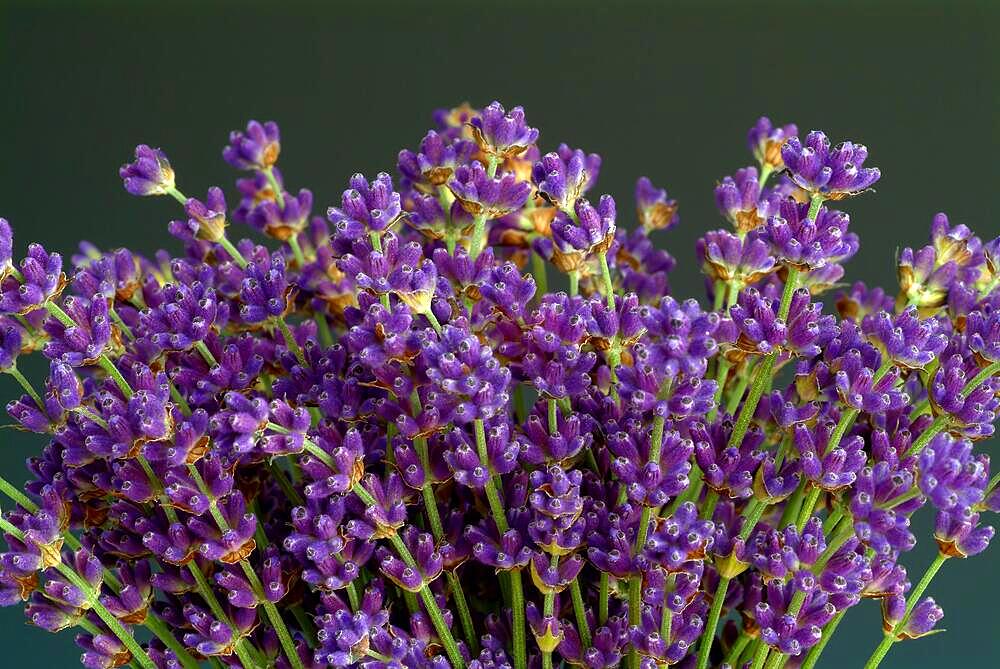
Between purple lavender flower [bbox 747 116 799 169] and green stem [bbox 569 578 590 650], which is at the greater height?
purple lavender flower [bbox 747 116 799 169]

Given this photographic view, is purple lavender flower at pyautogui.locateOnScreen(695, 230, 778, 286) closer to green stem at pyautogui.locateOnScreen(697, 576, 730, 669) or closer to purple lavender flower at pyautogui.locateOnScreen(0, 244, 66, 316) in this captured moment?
green stem at pyautogui.locateOnScreen(697, 576, 730, 669)

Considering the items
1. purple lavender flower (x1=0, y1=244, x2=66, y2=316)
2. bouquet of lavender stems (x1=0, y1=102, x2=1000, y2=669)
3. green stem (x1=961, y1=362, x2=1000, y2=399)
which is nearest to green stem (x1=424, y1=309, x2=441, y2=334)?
bouquet of lavender stems (x1=0, y1=102, x2=1000, y2=669)

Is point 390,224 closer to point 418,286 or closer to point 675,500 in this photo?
point 418,286

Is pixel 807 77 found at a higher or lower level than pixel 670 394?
higher

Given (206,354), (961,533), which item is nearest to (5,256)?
(206,354)

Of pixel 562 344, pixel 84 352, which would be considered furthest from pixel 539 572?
pixel 84 352

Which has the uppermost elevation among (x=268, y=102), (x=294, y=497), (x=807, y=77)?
(x=807, y=77)

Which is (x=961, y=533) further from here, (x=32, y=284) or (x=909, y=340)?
(x=32, y=284)
